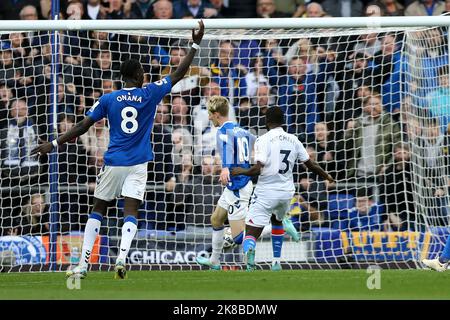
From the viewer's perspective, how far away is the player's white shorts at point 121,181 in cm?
1216

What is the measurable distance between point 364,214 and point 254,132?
6.87 ft

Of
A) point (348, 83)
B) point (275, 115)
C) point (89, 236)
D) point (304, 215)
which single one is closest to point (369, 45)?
point (348, 83)

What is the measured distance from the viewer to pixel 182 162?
16.3 meters

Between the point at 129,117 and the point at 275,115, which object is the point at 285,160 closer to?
the point at 275,115

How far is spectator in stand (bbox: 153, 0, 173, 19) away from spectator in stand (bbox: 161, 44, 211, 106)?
2.29m

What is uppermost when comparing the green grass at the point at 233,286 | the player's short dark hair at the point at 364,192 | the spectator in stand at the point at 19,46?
the spectator in stand at the point at 19,46

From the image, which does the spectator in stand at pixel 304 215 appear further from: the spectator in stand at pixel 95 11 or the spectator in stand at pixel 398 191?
the spectator in stand at pixel 95 11

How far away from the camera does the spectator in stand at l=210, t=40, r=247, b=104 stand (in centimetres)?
1655

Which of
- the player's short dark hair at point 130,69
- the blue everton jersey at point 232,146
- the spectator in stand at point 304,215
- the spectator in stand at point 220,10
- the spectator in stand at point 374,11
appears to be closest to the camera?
the player's short dark hair at point 130,69

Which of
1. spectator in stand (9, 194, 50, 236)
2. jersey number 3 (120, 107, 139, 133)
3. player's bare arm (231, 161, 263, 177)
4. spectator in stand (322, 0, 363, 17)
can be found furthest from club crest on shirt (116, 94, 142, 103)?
spectator in stand (322, 0, 363, 17)

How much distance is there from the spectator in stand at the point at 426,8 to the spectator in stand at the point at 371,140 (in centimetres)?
414

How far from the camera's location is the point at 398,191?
16.6 m

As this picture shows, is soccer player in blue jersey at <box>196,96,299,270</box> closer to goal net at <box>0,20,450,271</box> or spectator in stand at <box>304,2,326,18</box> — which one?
goal net at <box>0,20,450,271</box>

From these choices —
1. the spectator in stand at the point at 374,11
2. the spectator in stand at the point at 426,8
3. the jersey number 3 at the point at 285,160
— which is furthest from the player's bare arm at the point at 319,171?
the spectator in stand at the point at 426,8
